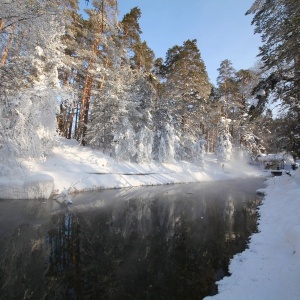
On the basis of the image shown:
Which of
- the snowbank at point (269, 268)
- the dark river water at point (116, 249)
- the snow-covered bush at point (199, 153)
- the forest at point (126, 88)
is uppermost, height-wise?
the forest at point (126, 88)

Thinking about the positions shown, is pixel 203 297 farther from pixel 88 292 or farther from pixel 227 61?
pixel 227 61

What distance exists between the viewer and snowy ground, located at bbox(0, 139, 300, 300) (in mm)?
4977

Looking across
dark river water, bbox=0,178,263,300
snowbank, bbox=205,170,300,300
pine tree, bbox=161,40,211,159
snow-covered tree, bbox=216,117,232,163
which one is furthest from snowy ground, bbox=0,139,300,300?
pine tree, bbox=161,40,211,159

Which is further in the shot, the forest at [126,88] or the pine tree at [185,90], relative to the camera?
the pine tree at [185,90]

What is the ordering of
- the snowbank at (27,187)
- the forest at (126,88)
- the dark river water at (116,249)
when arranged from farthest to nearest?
the snowbank at (27,187) < the forest at (126,88) < the dark river water at (116,249)

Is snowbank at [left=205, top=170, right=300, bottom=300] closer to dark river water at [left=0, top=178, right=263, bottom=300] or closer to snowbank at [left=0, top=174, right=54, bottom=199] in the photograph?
dark river water at [left=0, top=178, right=263, bottom=300]

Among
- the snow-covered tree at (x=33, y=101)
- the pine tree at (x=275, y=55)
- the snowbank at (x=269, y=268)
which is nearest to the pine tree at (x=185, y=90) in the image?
the snow-covered tree at (x=33, y=101)

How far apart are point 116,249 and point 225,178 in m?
27.6

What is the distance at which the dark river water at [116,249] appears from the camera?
5.24 metres

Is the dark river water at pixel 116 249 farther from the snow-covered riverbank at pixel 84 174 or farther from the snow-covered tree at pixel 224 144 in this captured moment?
the snow-covered tree at pixel 224 144

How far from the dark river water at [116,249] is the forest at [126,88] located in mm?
4931

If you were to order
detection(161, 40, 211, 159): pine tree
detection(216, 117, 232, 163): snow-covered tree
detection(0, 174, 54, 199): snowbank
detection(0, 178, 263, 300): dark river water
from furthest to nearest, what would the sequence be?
detection(216, 117, 232, 163): snow-covered tree → detection(161, 40, 211, 159): pine tree → detection(0, 174, 54, 199): snowbank → detection(0, 178, 263, 300): dark river water

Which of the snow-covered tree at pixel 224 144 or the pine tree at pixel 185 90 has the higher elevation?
the pine tree at pixel 185 90

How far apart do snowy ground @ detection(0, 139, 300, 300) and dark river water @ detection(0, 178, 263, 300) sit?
0.61 m
